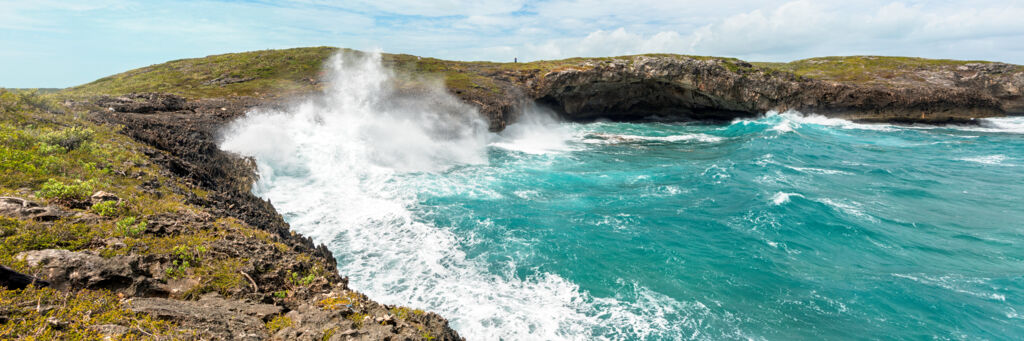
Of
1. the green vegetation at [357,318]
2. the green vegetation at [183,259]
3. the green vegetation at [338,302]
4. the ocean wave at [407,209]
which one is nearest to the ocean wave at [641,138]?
the ocean wave at [407,209]

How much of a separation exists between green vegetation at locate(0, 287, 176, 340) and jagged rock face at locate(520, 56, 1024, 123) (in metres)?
43.5

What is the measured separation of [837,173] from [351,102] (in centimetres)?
3540

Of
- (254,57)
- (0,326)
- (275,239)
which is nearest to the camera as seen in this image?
(0,326)

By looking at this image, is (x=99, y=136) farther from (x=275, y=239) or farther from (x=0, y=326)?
(x=0, y=326)

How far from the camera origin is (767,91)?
46.6 meters

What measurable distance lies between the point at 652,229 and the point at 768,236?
13.9 feet

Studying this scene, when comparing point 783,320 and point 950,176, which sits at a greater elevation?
point 950,176

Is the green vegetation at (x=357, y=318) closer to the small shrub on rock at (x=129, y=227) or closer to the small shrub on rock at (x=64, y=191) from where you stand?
the small shrub on rock at (x=129, y=227)

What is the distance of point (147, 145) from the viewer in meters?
13.2

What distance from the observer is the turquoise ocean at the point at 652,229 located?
33.6 ft

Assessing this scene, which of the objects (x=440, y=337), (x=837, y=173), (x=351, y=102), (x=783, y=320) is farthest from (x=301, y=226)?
(x=837, y=173)

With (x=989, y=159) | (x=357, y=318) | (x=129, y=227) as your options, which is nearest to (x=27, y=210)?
(x=129, y=227)

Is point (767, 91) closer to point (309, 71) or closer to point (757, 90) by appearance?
point (757, 90)

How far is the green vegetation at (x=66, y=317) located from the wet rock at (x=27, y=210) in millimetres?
2439
